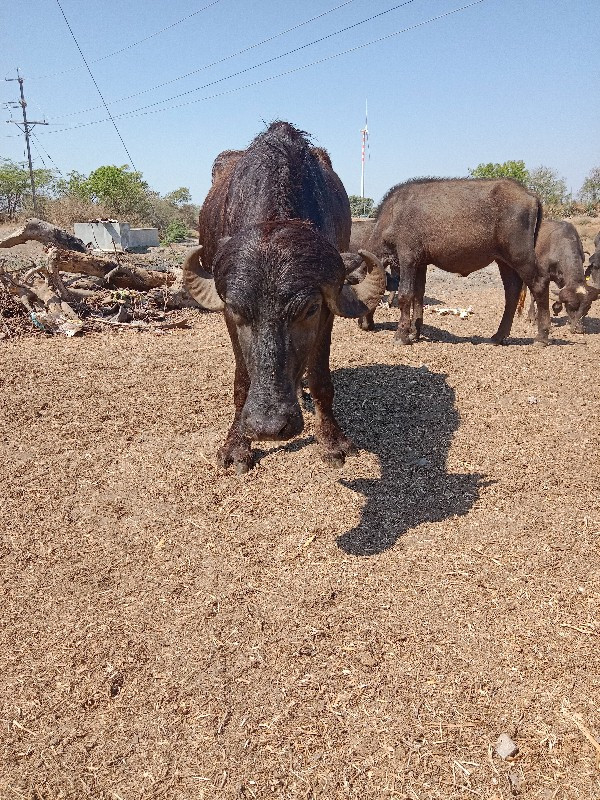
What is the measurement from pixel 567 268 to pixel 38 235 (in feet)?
31.6

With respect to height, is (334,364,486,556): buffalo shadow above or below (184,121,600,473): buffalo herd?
below

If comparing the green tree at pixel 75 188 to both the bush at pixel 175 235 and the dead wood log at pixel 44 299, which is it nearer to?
the bush at pixel 175 235

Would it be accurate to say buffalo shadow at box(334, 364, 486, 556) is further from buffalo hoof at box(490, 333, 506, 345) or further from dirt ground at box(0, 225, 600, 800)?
buffalo hoof at box(490, 333, 506, 345)

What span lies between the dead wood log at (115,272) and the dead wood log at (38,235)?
0.80 meters

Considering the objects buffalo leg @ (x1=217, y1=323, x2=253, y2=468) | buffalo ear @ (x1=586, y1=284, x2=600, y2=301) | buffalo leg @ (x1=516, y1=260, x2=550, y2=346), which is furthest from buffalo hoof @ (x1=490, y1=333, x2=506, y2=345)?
buffalo leg @ (x1=217, y1=323, x2=253, y2=468)

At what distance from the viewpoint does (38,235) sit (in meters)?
10.4

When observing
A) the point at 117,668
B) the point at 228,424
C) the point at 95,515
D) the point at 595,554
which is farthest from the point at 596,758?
the point at 228,424

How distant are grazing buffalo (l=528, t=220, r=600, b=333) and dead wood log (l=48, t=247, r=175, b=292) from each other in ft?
21.8

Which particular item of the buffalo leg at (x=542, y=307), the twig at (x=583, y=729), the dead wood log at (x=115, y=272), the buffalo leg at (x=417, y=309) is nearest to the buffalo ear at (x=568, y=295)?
the buffalo leg at (x=542, y=307)

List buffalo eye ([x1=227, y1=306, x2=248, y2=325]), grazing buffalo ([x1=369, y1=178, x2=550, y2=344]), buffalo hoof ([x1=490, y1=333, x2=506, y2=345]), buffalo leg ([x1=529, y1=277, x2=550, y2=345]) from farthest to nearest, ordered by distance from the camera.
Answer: buffalo hoof ([x1=490, y1=333, x2=506, y2=345])
buffalo leg ([x1=529, y1=277, x2=550, y2=345])
grazing buffalo ([x1=369, y1=178, x2=550, y2=344])
buffalo eye ([x1=227, y1=306, x2=248, y2=325])

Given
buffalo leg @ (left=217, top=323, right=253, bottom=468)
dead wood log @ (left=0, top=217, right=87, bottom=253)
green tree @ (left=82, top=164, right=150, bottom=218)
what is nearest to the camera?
buffalo leg @ (left=217, top=323, right=253, bottom=468)

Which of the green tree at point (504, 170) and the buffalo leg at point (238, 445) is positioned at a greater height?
the green tree at point (504, 170)

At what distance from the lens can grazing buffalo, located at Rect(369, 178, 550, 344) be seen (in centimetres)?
789

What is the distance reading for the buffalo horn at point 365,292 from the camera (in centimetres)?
354
